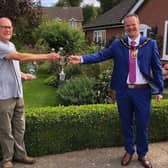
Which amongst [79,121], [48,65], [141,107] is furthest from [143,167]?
[48,65]

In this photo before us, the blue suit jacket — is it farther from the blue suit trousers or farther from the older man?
the older man

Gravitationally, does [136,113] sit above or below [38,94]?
above

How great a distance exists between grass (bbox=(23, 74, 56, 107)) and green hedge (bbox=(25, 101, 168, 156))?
3.35 m

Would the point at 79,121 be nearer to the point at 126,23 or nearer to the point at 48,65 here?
the point at 126,23

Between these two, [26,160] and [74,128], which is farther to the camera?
[74,128]

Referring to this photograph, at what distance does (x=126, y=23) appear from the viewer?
4656mm

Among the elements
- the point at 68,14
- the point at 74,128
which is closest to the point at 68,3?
the point at 68,14

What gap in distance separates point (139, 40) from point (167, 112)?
1663 mm

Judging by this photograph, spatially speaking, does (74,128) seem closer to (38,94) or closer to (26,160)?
(26,160)

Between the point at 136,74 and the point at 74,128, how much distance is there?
1354 mm

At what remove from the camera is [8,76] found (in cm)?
451

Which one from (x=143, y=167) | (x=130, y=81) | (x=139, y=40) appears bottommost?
(x=143, y=167)

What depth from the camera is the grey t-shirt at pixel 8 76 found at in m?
4.45

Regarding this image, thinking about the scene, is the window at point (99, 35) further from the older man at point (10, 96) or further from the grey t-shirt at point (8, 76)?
the grey t-shirt at point (8, 76)
